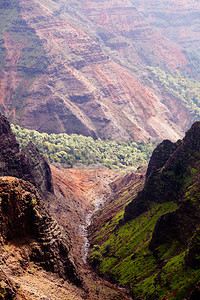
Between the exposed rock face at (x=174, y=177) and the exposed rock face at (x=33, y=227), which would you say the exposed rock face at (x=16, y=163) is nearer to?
the exposed rock face at (x=174, y=177)

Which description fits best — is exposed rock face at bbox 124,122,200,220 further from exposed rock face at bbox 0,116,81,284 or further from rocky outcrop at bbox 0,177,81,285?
exposed rock face at bbox 0,116,81,284

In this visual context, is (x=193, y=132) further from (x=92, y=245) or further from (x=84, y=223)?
(x=84, y=223)

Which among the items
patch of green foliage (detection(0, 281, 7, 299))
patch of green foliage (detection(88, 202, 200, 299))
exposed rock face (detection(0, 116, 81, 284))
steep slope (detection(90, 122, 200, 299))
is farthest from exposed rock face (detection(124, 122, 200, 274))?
patch of green foliage (detection(0, 281, 7, 299))

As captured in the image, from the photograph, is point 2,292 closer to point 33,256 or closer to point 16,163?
point 33,256

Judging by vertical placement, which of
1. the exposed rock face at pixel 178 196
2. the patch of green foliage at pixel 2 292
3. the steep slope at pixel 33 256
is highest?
the exposed rock face at pixel 178 196

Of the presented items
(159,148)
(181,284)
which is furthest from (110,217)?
(181,284)

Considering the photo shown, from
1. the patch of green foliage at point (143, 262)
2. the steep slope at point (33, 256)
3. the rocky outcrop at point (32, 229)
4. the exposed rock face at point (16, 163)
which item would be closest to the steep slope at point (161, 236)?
the patch of green foliage at point (143, 262)
